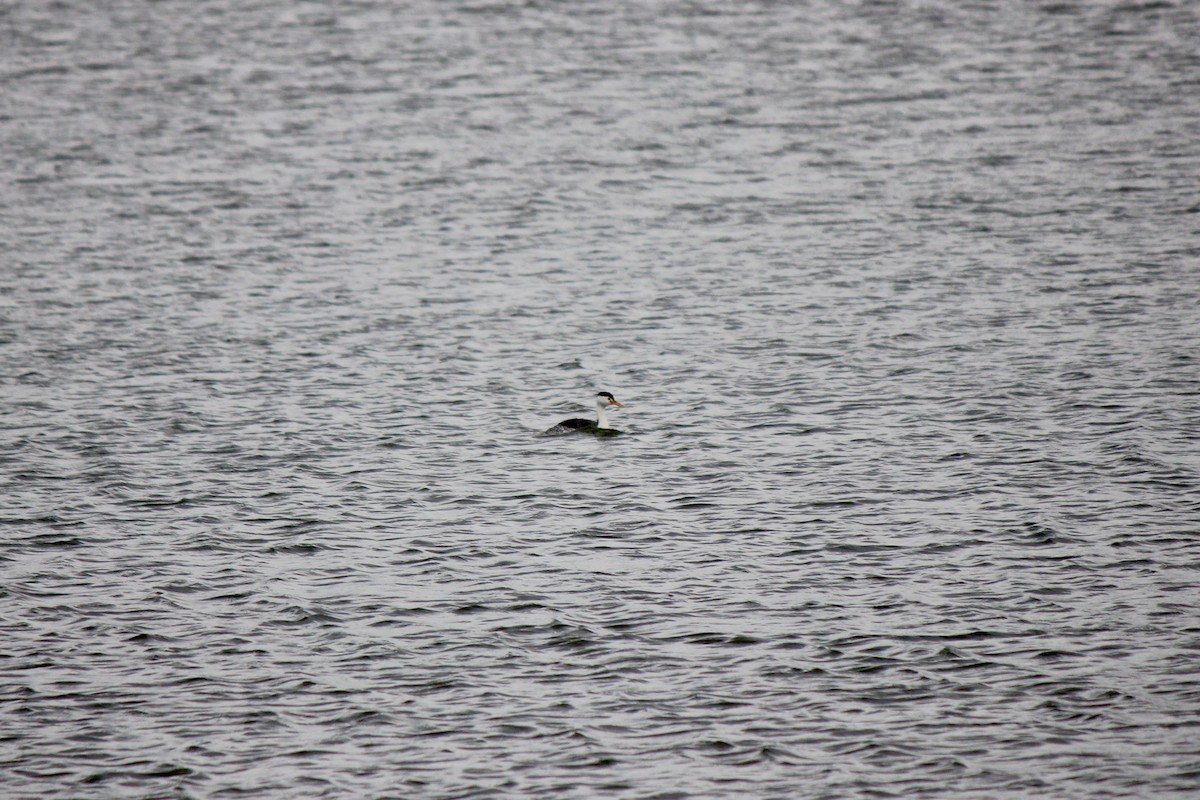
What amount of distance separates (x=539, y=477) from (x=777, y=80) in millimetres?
30447

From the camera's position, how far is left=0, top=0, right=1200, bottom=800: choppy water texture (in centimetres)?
1761

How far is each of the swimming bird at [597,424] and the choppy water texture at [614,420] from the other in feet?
0.88

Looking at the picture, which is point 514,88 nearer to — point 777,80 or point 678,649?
point 777,80

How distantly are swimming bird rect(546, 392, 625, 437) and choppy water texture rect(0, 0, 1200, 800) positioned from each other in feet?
0.88

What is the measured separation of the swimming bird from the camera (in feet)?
90.0

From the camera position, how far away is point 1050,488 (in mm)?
24094

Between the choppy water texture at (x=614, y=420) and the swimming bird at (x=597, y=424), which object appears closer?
the choppy water texture at (x=614, y=420)

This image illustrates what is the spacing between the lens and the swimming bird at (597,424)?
27422 mm

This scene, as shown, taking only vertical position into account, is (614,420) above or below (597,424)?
below

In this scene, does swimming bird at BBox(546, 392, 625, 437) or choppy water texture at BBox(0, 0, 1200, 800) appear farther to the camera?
swimming bird at BBox(546, 392, 625, 437)

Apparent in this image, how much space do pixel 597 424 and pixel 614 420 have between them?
3.05ft

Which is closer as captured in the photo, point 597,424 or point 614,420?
point 597,424

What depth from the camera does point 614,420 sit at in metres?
28.5

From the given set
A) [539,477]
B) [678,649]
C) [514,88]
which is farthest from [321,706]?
[514,88]
